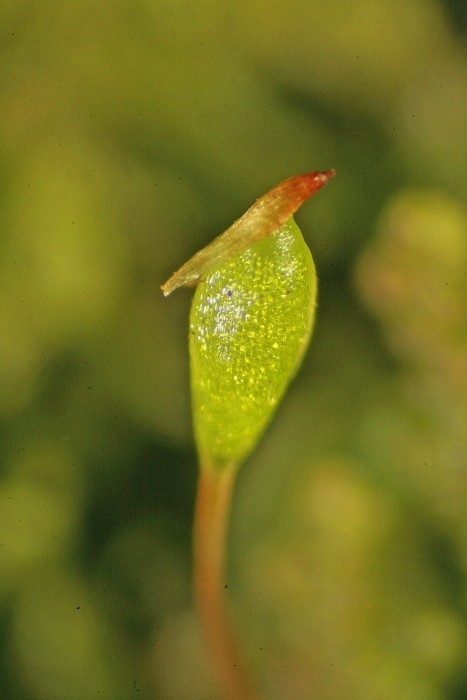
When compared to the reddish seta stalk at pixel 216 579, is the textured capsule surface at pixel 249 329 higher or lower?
higher

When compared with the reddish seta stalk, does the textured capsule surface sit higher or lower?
higher

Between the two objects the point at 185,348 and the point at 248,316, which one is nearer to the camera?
the point at 248,316

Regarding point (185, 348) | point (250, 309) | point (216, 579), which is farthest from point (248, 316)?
point (216, 579)

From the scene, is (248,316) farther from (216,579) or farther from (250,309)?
(216,579)

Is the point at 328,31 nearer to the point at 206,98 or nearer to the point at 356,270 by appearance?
the point at 206,98

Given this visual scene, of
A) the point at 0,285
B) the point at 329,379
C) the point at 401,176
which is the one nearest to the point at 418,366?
the point at 329,379

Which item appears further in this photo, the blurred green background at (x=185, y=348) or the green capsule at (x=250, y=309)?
the blurred green background at (x=185, y=348)

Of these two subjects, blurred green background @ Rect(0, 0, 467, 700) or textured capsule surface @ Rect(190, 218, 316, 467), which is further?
blurred green background @ Rect(0, 0, 467, 700)

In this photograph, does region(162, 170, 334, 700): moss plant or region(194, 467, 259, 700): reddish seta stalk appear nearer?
region(162, 170, 334, 700): moss plant
